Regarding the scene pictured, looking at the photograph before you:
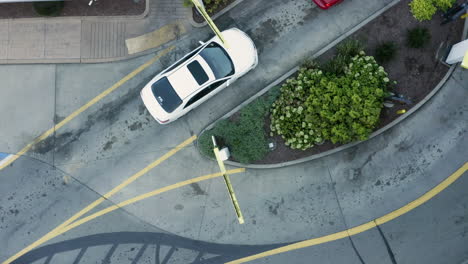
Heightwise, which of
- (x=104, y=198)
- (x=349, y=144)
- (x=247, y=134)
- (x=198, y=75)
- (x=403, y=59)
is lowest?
(x=104, y=198)

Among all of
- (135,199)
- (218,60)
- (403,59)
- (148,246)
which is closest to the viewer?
(218,60)

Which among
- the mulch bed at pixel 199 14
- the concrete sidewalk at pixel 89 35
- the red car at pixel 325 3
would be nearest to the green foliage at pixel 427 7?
the red car at pixel 325 3

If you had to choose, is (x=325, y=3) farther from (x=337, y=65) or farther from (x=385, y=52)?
(x=385, y=52)

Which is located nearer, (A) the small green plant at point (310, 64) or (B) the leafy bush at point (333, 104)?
(B) the leafy bush at point (333, 104)

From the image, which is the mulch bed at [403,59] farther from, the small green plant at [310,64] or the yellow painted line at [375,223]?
the yellow painted line at [375,223]

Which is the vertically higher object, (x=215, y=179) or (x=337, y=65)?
(x=337, y=65)

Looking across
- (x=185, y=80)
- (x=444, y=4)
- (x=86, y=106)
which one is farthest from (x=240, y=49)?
(x=444, y=4)
